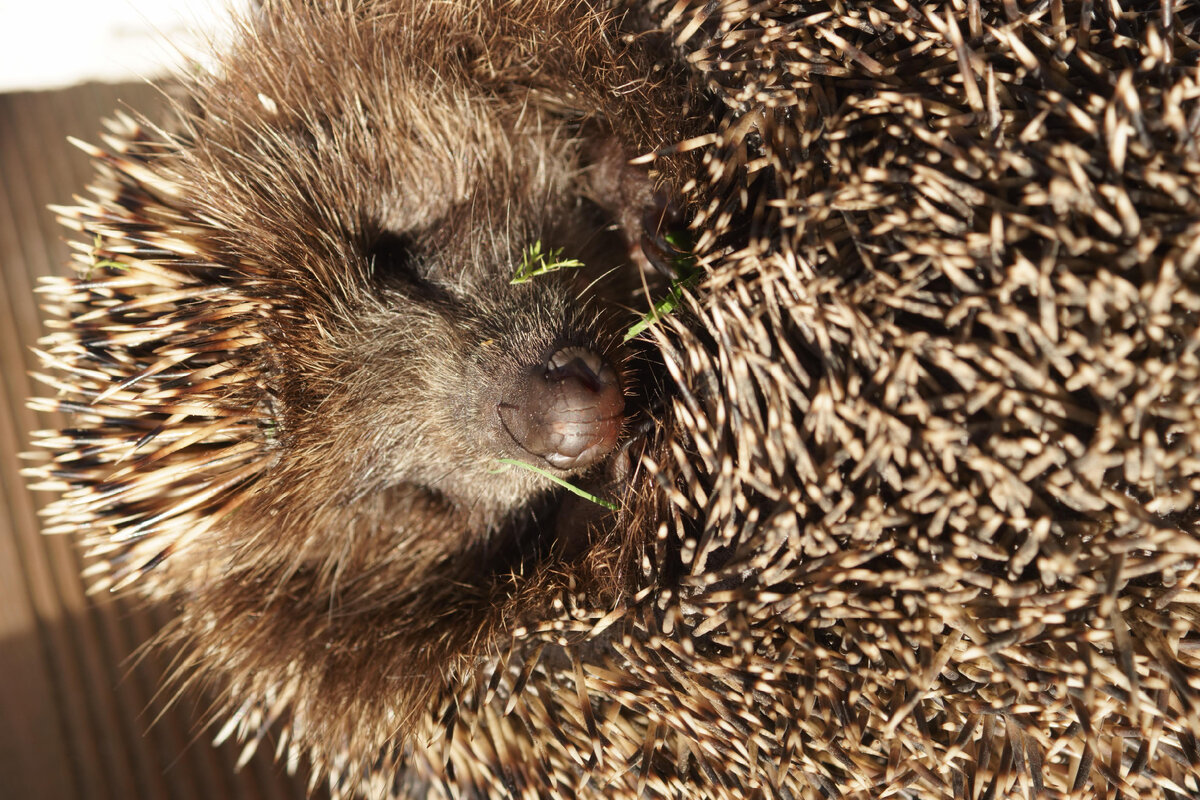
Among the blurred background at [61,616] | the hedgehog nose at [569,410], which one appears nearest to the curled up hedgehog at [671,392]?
the hedgehog nose at [569,410]

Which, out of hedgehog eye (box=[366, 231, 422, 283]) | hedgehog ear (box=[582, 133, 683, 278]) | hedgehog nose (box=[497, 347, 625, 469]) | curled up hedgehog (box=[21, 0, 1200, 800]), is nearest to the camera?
curled up hedgehog (box=[21, 0, 1200, 800])

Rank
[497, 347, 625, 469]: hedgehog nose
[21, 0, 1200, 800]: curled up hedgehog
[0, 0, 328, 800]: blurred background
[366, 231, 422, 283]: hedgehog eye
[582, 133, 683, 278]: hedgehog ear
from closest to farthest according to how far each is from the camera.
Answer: [21, 0, 1200, 800]: curled up hedgehog < [497, 347, 625, 469]: hedgehog nose < [582, 133, 683, 278]: hedgehog ear < [366, 231, 422, 283]: hedgehog eye < [0, 0, 328, 800]: blurred background

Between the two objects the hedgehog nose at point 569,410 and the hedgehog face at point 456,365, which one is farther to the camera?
the hedgehog face at point 456,365

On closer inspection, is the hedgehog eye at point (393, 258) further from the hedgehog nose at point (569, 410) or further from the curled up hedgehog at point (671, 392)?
the hedgehog nose at point (569, 410)

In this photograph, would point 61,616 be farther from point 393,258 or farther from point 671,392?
point 671,392

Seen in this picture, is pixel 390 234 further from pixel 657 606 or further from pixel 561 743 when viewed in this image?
pixel 561 743

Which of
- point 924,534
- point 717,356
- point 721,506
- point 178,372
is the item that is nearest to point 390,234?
point 178,372

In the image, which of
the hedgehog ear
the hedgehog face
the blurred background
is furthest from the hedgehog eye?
the blurred background

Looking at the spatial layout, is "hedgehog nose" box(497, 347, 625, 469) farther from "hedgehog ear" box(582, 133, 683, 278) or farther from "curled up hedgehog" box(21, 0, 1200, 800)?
"hedgehog ear" box(582, 133, 683, 278)

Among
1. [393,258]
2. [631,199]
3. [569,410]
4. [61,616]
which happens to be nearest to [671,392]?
[569,410]
